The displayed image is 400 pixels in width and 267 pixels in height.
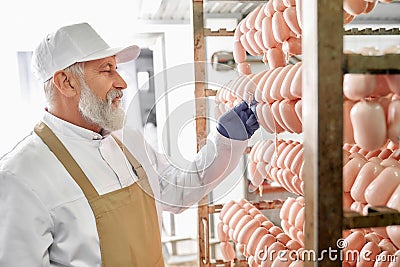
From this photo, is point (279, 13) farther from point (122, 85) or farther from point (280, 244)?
point (280, 244)

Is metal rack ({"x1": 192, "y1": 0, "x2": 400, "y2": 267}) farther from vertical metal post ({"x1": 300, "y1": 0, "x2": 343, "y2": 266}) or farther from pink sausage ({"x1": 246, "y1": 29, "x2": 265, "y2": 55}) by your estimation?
pink sausage ({"x1": 246, "y1": 29, "x2": 265, "y2": 55})

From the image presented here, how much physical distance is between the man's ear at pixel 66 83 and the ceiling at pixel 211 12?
2.20 metres

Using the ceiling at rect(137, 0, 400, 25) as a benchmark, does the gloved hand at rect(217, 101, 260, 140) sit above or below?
below

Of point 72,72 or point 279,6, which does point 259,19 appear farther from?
point 72,72

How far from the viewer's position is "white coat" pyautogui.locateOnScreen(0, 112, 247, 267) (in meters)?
1.25

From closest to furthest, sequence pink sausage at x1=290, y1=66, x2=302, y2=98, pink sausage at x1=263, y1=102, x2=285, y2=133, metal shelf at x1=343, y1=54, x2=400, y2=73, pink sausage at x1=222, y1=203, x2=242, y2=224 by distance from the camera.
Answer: metal shelf at x1=343, y1=54, x2=400, y2=73 < pink sausage at x1=290, y1=66, x2=302, y2=98 < pink sausage at x1=263, y1=102, x2=285, y2=133 < pink sausage at x1=222, y1=203, x2=242, y2=224

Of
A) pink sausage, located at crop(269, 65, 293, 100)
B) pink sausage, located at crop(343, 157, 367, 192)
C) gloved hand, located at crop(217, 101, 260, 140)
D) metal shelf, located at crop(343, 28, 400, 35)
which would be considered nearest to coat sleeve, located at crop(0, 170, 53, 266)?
gloved hand, located at crop(217, 101, 260, 140)

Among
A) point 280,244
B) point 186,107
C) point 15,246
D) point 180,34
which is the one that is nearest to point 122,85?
point 186,107

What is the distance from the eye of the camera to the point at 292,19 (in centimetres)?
124

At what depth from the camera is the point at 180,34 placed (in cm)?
418

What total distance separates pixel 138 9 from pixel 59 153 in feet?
8.51

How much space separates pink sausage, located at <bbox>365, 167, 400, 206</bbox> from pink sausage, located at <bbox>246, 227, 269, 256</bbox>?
723 mm

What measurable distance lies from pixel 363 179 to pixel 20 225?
1.01 m

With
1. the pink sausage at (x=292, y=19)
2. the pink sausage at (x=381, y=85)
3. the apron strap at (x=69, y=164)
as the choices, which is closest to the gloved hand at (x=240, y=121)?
the pink sausage at (x=292, y=19)
